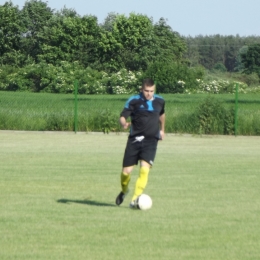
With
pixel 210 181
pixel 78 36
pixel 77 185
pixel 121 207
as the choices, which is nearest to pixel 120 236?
pixel 121 207

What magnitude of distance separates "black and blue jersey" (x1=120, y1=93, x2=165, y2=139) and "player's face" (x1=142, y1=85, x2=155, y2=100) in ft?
0.26

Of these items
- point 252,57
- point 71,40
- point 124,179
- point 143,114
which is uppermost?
point 71,40

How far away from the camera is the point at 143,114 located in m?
11.0

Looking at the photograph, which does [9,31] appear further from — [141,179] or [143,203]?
[143,203]

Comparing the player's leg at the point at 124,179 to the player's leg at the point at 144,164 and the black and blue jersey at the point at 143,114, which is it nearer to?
A: the player's leg at the point at 144,164

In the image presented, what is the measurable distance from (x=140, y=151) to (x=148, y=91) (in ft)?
2.78

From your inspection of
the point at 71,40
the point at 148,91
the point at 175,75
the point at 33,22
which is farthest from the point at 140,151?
the point at 33,22

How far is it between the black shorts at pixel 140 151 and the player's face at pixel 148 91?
0.59m

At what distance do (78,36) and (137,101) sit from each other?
8050 cm

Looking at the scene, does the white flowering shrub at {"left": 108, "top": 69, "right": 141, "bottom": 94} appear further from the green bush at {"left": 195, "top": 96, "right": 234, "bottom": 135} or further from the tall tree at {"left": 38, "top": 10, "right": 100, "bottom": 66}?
the green bush at {"left": 195, "top": 96, "right": 234, "bottom": 135}

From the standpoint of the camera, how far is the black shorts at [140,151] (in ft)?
36.3

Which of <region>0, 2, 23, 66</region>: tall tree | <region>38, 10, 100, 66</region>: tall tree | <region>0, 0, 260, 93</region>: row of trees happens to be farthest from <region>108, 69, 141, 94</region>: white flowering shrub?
<region>0, 2, 23, 66</region>: tall tree

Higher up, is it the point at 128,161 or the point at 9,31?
the point at 9,31

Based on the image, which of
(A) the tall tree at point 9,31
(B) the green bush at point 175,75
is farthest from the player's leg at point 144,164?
(A) the tall tree at point 9,31
